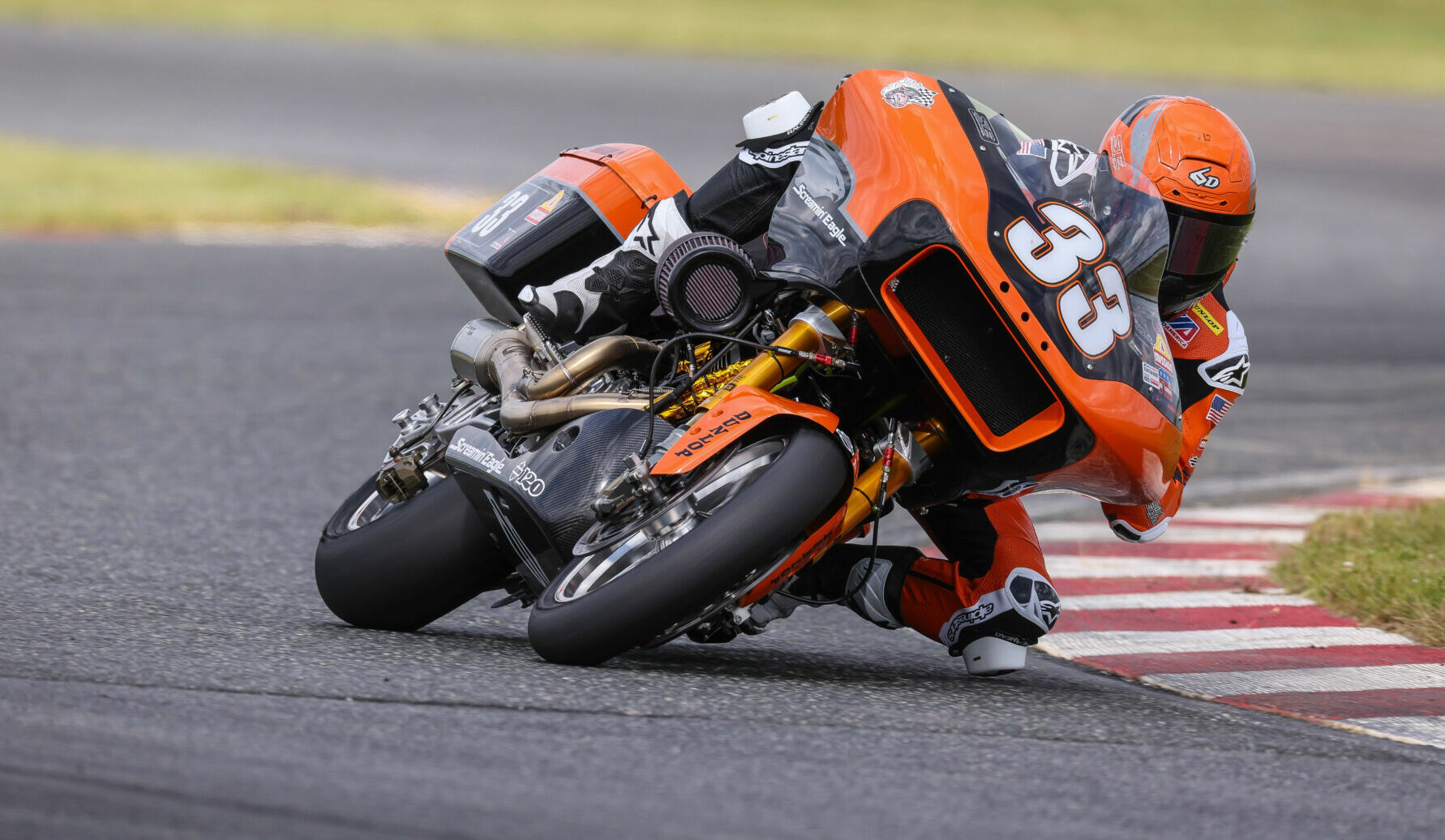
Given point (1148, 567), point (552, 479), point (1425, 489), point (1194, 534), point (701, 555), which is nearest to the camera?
point (701, 555)

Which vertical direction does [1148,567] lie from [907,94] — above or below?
below

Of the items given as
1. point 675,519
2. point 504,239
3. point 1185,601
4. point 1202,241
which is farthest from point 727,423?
point 1185,601

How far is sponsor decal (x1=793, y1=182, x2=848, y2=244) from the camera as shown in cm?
415

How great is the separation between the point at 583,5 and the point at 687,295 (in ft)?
116

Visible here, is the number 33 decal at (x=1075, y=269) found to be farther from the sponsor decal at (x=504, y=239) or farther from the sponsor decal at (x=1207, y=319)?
the sponsor decal at (x=504, y=239)

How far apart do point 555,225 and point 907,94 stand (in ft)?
3.72

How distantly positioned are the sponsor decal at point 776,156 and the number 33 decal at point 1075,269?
0.70 m

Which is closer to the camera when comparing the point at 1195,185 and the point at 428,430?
the point at 1195,185

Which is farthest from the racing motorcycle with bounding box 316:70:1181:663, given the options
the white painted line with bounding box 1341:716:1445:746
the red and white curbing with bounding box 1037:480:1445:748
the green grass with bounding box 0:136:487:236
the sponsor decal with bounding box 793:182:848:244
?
the green grass with bounding box 0:136:487:236

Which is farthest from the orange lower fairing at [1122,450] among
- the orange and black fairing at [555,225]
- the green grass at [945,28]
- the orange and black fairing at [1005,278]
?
the green grass at [945,28]

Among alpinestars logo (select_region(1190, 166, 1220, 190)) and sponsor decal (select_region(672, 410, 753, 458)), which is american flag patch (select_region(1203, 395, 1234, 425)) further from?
sponsor decal (select_region(672, 410, 753, 458))

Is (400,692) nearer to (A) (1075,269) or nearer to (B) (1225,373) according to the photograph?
(A) (1075,269)

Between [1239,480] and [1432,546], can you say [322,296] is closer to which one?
[1239,480]

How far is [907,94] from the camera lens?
14.0 ft
